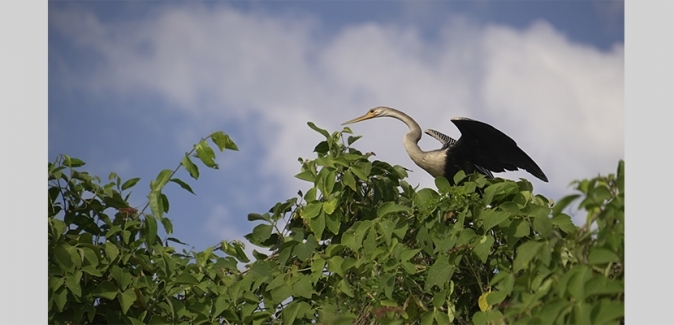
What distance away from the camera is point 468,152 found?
273 centimetres

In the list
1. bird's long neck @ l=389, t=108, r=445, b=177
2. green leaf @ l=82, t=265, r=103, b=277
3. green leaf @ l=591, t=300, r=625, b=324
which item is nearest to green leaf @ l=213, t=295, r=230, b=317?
green leaf @ l=82, t=265, r=103, b=277

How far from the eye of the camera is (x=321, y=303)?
230 cm

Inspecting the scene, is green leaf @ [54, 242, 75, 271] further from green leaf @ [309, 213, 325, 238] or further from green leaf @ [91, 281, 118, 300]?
green leaf @ [309, 213, 325, 238]

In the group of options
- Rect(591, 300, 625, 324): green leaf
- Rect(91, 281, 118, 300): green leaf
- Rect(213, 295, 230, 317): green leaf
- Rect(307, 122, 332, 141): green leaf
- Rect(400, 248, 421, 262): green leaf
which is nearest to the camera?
Rect(591, 300, 625, 324): green leaf

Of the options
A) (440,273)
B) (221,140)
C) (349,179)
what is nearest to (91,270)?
(221,140)

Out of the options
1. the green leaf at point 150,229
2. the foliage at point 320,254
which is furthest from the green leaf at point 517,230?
the green leaf at point 150,229

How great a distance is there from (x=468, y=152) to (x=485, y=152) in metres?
0.06

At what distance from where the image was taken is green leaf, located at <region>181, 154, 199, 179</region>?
2.24 metres

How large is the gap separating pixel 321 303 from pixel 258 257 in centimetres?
31

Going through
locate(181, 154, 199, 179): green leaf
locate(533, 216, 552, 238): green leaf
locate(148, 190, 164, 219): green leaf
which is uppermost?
locate(181, 154, 199, 179): green leaf

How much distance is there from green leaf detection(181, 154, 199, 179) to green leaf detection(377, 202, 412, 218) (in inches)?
19.4

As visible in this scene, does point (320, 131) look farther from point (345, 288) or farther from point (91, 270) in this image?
point (91, 270)
